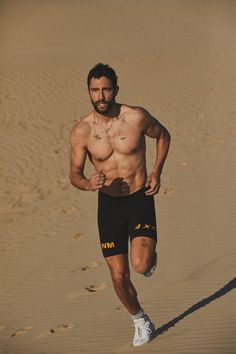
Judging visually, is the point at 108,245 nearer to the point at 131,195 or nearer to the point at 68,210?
the point at 131,195

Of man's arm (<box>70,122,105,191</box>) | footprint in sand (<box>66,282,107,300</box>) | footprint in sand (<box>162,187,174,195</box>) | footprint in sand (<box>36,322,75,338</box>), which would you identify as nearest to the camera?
man's arm (<box>70,122,105,191</box>)

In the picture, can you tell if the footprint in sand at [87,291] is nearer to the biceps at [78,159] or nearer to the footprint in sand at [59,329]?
the footprint in sand at [59,329]

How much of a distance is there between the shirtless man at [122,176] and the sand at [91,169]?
2.92ft

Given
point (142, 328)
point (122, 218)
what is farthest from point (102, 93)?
point (142, 328)

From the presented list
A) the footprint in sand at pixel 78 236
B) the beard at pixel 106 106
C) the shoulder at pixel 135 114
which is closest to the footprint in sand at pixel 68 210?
the footprint in sand at pixel 78 236

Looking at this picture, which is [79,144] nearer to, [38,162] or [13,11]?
[38,162]

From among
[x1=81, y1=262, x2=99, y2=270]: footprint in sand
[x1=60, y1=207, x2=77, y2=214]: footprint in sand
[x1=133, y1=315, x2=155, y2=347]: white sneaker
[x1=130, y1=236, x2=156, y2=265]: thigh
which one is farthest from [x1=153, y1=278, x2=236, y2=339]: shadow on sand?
[x1=60, y1=207, x2=77, y2=214]: footprint in sand

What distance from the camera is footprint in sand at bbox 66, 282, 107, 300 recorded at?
10.5 m

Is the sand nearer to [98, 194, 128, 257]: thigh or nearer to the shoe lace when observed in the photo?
the shoe lace

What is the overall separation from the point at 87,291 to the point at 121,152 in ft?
11.5

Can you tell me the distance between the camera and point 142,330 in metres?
7.91

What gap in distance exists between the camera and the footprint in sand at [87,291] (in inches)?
415

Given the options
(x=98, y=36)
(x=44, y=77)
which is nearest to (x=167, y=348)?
(x=44, y=77)

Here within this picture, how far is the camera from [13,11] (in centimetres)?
3130
